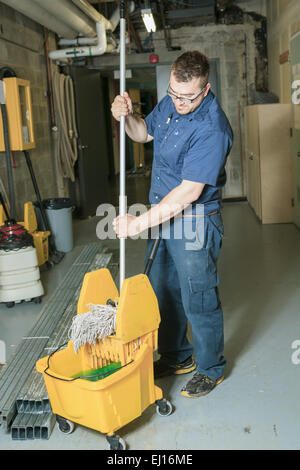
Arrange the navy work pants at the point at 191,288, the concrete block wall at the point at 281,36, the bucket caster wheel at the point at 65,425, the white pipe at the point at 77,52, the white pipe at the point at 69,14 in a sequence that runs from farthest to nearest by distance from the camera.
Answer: the white pipe at the point at 77,52, the concrete block wall at the point at 281,36, the white pipe at the point at 69,14, the navy work pants at the point at 191,288, the bucket caster wheel at the point at 65,425

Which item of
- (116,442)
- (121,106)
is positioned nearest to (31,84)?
(121,106)

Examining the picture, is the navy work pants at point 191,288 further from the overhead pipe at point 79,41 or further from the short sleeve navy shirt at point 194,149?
the overhead pipe at point 79,41

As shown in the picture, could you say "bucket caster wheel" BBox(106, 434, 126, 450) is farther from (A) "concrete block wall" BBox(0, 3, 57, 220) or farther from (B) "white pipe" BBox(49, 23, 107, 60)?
(B) "white pipe" BBox(49, 23, 107, 60)

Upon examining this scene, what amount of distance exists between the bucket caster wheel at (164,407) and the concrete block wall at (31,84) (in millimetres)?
2918

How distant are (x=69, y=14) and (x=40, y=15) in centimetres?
32

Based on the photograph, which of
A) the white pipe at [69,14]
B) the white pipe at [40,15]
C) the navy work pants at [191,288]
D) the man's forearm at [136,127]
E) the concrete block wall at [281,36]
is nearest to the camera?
the navy work pants at [191,288]

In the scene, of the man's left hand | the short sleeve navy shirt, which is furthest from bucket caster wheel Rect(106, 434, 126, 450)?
the short sleeve navy shirt

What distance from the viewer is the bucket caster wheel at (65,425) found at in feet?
6.78

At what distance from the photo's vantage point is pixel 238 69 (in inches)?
292

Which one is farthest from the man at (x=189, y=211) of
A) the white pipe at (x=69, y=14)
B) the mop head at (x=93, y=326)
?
the white pipe at (x=69, y=14)

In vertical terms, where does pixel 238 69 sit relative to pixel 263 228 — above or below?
above

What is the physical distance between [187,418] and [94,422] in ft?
1.55

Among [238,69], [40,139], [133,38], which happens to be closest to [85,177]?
[40,139]
